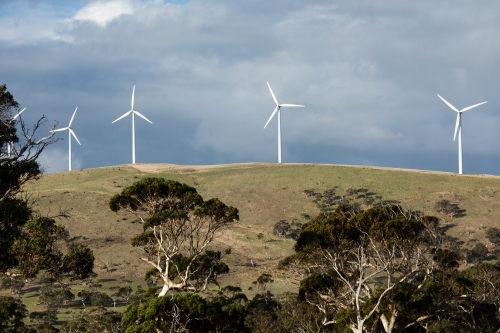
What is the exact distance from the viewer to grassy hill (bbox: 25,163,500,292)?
144m

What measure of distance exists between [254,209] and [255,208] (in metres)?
0.56

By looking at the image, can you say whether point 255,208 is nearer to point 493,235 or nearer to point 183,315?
point 493,235

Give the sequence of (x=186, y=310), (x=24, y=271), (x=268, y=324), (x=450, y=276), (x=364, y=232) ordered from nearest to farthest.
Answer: (x=24, y=271) < (x=186, y=310) < (x=364, y=232) < (x=450, y=276) < (x=268, y=324)

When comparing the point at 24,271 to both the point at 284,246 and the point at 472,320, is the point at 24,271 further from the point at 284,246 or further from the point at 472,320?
the point at 284,246

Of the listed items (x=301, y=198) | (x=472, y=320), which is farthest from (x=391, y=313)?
(x=301, y=198)

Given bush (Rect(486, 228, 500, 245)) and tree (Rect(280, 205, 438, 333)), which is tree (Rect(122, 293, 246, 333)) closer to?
tree (Rect(280, 205, 438, 333))

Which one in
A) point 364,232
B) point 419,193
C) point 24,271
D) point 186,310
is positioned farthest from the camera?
point 419,193

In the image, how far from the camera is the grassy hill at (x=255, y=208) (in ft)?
473

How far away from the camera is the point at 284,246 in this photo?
502ft

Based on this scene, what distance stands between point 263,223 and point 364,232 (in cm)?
11139

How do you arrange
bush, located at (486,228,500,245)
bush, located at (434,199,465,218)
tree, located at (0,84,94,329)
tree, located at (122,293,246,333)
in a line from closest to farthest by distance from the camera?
tree, located at (0,84,94,329)
tree, located at (122,293,246,333)
bush, located at (486,228,500,245)
bush, located at (434,199,465,218)

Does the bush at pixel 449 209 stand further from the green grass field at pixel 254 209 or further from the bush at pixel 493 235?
the bush at pixel 493 235

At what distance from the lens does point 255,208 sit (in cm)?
17862

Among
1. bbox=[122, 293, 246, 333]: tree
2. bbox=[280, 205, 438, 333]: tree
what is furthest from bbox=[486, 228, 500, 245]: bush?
bbox=[122, 293, 246, 333]: tree
